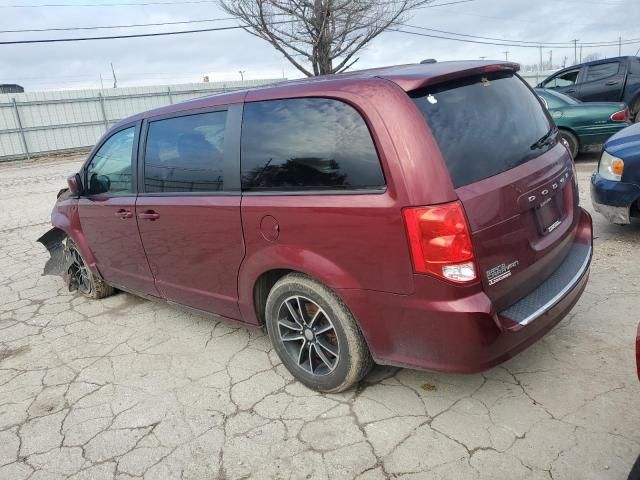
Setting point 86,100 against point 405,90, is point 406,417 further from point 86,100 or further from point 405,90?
point 86,100

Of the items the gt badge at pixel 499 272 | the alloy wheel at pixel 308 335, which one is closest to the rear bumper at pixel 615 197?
the gt badge at pixel 499 272

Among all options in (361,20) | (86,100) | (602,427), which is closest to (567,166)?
(602,427)

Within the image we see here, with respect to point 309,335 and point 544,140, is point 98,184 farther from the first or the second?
point 544,140

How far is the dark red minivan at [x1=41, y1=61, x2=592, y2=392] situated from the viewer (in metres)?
2.24

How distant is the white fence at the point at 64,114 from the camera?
2128 cm

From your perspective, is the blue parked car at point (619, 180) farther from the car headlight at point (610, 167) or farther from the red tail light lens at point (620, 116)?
the red tail light lens at point (620, 116)

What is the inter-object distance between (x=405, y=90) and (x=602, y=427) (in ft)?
6.09

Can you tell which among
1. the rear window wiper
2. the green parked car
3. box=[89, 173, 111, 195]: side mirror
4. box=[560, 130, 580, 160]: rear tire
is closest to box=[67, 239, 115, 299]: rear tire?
box=[89, 173, 111, 195]: side mirror

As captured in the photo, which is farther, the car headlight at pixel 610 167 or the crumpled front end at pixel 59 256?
the crumpled front end at pixel 59 256

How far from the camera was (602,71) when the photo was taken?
1077cm

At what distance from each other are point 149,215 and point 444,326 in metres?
2.26

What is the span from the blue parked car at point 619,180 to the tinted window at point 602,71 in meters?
7.01

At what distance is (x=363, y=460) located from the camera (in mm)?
2381

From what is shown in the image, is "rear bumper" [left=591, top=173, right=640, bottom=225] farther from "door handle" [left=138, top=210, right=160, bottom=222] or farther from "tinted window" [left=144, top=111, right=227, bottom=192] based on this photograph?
"door handle" [left=138, top=210, right=160, bottom=222]
